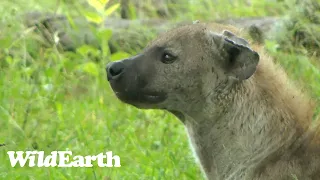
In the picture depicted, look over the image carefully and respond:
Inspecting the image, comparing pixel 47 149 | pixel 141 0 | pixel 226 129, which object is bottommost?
pixel 141 0

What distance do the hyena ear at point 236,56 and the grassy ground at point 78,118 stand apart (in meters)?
0.92

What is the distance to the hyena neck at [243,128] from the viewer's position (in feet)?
15.6

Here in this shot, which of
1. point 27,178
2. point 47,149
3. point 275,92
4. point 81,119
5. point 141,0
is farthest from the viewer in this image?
point 141,0

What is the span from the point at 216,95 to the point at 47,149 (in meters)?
1.67

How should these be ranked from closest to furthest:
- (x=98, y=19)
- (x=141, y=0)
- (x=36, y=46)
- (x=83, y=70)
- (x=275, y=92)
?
(x=275, y=92)
(x=98, y=19)
(x=83, y=70)
(x=36, y=46)
(x=141, y=0)

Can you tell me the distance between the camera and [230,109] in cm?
480

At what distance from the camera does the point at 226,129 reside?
15.8 feet

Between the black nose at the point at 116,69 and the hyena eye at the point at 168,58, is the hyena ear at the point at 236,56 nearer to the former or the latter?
the hyena eye at the point at 168,58

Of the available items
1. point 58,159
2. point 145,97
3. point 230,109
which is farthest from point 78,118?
point 230,109

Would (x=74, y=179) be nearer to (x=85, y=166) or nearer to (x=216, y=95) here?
(x=85, y=166)

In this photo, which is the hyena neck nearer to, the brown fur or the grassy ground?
the brown fur

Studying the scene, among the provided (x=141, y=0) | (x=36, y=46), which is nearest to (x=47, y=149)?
(x=36, y=46)

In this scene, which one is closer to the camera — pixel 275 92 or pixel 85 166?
pixel 275 92

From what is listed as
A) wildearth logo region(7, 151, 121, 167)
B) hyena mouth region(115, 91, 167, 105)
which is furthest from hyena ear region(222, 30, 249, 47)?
wildearth logo region(7, 151, 121, 167)
